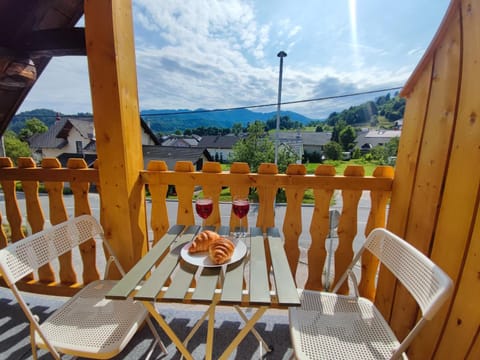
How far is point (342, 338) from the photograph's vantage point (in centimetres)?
95

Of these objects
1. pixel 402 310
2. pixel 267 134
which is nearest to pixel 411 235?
pixel 402 310

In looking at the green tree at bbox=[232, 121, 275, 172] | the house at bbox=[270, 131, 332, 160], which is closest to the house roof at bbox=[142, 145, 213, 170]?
the green tree at bbox=[232, 121, 275, 172]

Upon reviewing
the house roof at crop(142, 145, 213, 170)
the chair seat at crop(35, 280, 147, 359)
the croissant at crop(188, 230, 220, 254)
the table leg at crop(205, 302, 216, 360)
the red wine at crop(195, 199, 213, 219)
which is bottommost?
the house roof at crop(142, 145, 213, 170)

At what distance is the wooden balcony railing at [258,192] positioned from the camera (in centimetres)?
141

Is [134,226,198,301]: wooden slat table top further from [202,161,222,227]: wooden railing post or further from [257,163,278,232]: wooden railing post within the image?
[257,163,278,232]: wooden railing post

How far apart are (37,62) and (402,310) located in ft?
10.2

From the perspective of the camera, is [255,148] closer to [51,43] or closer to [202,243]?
[51,43]

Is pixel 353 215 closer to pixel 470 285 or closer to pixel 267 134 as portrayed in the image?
pixel 470 285

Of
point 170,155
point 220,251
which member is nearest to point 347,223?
point 220,251

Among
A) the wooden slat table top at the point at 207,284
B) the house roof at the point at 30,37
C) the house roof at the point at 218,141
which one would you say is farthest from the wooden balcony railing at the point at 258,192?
the house roof at the point at 218,141

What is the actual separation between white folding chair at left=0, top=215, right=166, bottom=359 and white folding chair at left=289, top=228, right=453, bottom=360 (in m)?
0.82

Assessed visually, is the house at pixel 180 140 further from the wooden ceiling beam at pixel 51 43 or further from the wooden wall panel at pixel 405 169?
the wooden wall panel at pixel 405 169

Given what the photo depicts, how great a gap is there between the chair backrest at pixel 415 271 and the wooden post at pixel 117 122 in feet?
4.90

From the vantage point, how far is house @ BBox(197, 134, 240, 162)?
111ft
